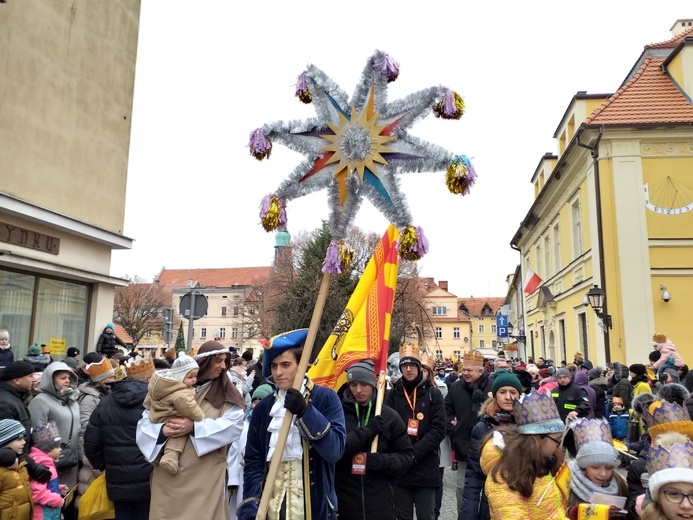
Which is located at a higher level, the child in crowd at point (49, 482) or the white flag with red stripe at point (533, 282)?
the white flag with red stripe at point (533, 282)

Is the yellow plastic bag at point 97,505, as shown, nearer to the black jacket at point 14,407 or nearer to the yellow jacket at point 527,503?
the black jacket at point 14,407

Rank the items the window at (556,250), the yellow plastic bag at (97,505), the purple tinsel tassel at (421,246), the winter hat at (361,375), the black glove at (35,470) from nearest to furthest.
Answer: the purple tinsel tassel at (421,246), the yellow plastic bag at (97,505), the winter hat at (361,375), the black glove at (35,470), the window at (556,250)

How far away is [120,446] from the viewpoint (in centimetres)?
445

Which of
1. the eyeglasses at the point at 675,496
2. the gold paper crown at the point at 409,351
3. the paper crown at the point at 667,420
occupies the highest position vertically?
the gold paper crown at the point at 409,351

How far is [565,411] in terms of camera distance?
29.7ft

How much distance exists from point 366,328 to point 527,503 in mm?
3507

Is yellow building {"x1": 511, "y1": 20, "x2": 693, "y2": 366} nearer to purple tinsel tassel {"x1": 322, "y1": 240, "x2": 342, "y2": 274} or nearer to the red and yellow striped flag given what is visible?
the red and yellow striped flag

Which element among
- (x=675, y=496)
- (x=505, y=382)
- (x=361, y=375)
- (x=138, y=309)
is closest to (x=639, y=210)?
(x=505, y=382)

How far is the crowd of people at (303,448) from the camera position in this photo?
3.31m

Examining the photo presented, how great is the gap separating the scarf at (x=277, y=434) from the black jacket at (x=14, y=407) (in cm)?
280

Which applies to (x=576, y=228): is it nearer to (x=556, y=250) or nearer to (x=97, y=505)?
(x=556, y=250)

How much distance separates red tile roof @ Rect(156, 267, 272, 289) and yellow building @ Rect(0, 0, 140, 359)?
86734 millimetres

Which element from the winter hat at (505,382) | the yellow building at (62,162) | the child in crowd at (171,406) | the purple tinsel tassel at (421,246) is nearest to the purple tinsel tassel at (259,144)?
the purple tinsel tassel at (421,246)

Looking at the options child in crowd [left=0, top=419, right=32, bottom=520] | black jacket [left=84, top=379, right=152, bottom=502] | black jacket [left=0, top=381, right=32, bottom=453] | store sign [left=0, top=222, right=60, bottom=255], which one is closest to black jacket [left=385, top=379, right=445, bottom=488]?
black jacket [left=84, top=379, right=152, bottom=502]
